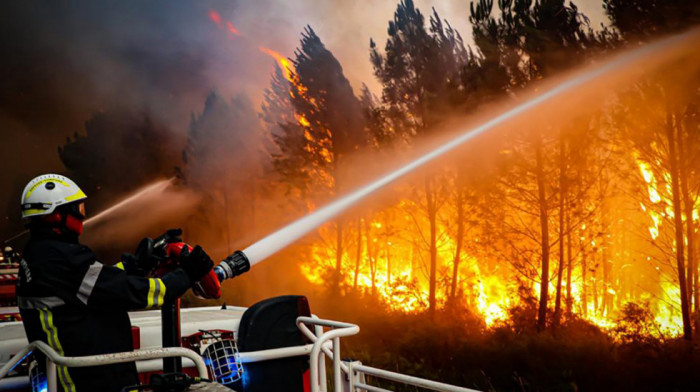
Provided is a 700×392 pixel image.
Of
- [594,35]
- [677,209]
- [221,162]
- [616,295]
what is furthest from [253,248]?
[221,162]

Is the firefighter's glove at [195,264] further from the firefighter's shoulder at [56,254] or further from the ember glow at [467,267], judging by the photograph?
the ember glow at [467,267]

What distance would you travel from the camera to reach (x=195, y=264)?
319 cm

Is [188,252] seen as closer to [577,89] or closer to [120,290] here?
[120,290]

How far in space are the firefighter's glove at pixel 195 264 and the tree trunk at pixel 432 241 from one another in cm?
1494

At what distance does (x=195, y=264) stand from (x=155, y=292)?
0.27m

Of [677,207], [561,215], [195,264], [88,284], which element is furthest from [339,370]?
[561,215]

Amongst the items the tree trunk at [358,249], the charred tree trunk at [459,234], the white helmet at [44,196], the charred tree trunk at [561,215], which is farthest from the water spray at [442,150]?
the charred tree trunk at [459,234]

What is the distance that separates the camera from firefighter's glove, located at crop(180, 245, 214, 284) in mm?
3186

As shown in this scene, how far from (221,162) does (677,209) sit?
80.8ft

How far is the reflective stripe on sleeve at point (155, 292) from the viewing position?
3107mm

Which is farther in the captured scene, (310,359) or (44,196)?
(310,359)

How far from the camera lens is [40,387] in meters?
3.29

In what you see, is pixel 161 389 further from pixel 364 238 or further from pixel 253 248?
pixel 364 238

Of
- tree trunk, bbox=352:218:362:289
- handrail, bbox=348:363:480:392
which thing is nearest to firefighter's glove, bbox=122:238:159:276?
handrail, bbox=348:363:480:392
